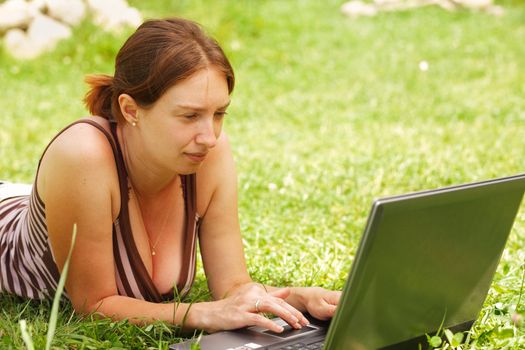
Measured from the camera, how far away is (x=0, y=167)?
608cm

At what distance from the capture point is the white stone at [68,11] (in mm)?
10102

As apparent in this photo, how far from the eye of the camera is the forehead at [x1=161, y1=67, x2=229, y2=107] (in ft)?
8.75

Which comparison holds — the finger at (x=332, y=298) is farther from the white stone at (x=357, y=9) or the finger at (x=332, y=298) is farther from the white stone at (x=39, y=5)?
the white stone at (x=357, y=9)

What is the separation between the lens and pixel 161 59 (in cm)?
269

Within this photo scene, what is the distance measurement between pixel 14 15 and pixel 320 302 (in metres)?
8.17

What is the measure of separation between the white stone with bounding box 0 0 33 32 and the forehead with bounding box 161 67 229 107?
7837 millimetres

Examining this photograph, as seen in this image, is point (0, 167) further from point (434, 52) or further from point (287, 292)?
point (434, 52)

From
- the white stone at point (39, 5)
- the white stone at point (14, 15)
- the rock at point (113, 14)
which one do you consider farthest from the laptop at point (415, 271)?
the white stone at point (39, 5)

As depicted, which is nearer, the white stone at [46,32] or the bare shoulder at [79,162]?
the bare shoulder at [79,162]

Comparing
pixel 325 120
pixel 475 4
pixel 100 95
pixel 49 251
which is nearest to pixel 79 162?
pixel 100 95

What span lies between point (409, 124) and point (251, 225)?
9.83 feet

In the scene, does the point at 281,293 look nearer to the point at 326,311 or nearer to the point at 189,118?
the point at 326,311

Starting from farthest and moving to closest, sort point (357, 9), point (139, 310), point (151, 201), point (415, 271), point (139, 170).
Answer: point (357, 9) → point (151, 201) → point (139, 170) → point (139, 310) → point (415, 271)

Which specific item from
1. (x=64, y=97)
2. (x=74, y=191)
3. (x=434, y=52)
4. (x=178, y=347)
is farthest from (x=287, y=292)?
(x=434, y=52)
